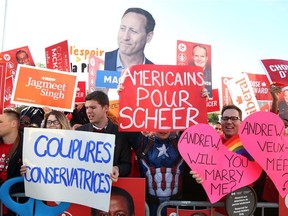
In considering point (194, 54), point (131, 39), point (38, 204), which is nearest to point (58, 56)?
point (131, 39)

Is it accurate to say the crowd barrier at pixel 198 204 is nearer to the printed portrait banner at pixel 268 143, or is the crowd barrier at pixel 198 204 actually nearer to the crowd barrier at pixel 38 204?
the crowd barrier at pixel 38 204

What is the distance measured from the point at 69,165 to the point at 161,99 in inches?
38.4

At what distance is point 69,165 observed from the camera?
3.20m

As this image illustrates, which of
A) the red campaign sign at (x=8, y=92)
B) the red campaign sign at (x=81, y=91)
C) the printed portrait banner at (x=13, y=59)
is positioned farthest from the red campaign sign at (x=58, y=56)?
the red campaign sign at (x=8, y=92)

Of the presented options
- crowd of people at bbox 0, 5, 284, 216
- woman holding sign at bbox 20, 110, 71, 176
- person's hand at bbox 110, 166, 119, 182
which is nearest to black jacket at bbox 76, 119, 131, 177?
crowd of people at bbox 0, 5, 284, 216

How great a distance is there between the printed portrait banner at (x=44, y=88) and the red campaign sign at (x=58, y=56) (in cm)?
222

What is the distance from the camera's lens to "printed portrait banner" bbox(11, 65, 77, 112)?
441cm

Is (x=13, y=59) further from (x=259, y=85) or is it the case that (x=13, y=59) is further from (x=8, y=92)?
(x=259, y=85)

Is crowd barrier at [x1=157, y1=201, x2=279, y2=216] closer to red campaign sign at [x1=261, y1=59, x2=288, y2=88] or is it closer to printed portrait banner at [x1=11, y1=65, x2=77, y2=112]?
printed portrait banner at [x1=11, y1=65, x2=77, y2=112]

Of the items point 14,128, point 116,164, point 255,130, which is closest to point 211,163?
point 255,130

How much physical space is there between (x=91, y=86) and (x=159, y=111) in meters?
3.66

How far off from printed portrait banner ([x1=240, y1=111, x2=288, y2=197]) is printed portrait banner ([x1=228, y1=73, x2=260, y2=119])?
2505mm

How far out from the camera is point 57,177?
319 cm

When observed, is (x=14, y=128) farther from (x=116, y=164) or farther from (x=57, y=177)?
(x=116, y=164)
